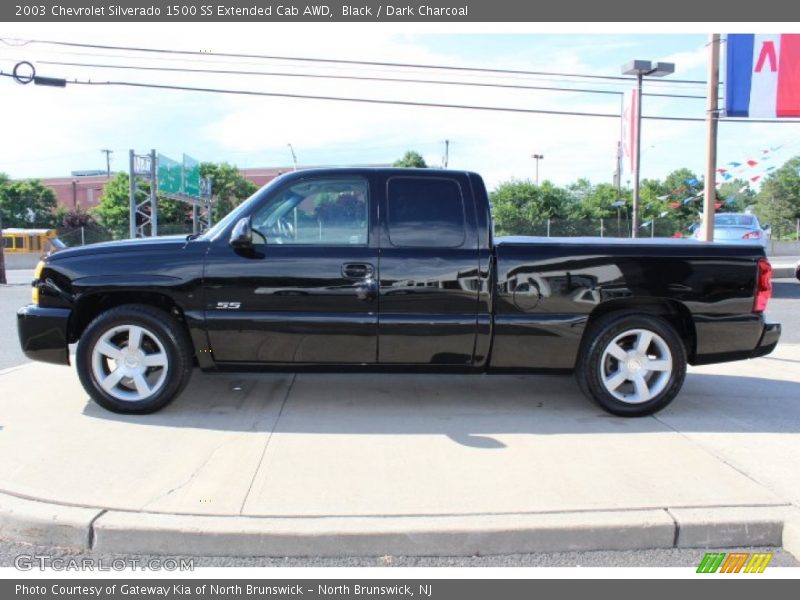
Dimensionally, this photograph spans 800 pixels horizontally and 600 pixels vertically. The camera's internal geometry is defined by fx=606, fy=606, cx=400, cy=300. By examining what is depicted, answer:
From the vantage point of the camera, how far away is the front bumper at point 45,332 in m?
4.52

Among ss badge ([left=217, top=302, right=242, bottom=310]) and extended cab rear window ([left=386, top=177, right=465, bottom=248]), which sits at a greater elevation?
extended cab rear window ([left=386, top=177, right=465, bottom=248])

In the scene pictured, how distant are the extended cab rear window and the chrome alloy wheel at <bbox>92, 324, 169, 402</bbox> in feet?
6.50

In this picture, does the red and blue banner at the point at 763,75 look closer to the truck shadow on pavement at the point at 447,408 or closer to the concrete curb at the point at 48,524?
the truck shadow on pavement at the point at 447,408

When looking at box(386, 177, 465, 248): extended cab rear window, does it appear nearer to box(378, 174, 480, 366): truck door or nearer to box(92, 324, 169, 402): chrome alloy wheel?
box(378, 174, 480, 366): truck door

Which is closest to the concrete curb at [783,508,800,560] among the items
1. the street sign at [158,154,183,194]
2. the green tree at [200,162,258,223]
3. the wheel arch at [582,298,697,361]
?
the wheel arch at [582,298,697,361]

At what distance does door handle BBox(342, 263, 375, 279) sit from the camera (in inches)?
175

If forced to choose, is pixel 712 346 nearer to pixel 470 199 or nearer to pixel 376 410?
pixel 470 199

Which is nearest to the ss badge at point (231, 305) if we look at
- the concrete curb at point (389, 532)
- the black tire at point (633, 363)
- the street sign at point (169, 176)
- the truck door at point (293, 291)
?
the truck door at point (293, 291)

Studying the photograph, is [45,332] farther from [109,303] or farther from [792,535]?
[792,535]

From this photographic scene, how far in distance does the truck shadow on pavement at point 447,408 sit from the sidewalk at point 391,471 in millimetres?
24

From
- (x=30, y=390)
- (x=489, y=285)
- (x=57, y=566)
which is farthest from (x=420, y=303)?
(x=30, y=390)

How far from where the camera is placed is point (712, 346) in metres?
4.72

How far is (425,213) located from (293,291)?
1.15 m

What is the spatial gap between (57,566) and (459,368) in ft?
9.31
